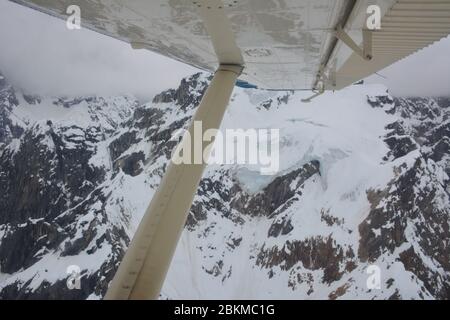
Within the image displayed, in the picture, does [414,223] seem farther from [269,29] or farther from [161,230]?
[161,230]

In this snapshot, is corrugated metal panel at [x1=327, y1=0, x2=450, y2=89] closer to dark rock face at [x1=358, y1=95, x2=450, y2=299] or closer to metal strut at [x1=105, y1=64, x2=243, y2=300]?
metal strut at [x1=105, y1=64, x2=243, y2=300]

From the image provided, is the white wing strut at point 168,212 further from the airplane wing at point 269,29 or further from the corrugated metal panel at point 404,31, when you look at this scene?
the corrugated metal panel at point 404,31

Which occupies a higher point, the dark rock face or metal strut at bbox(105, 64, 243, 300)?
metal strut at bbox(105, 64, 243, 300)

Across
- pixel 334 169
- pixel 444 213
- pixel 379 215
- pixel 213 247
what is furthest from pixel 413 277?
pixel 213 247

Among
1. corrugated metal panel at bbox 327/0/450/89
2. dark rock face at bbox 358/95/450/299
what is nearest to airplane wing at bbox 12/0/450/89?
corrugated metal panel at bbox 327/0/450/89

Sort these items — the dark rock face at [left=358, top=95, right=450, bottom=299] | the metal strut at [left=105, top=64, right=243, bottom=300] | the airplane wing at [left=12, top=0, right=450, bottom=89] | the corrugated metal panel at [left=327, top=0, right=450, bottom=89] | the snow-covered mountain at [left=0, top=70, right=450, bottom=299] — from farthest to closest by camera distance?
the snow-covered mountain at [left=0, top=70, right=450, bottom=299] → the dark rock face at [left=358, top=95, right=450, bottom=299] → the airplane wing at [left=12, top=0, right=450, bottom=89] → the metal strut at [left=105, top=64, right=243, bottom=300] → the corrugated metal panel at [left=327, top=0, right=450, bottom=89]
